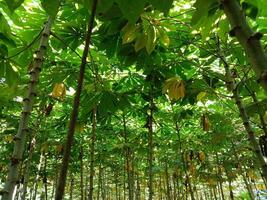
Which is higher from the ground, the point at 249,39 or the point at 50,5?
the point at 50,5


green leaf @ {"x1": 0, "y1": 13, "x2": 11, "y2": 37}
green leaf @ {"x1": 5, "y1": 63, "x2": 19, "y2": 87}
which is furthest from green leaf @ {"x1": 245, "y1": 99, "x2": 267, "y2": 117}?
green leaf @ {"x1": 0, "y1": 13, "x2": 11, "y2": 37}

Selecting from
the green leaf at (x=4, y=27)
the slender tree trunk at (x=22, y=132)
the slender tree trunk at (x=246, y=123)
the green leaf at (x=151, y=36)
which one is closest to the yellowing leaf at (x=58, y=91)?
the slender tree trunk at (x=22, y=132)

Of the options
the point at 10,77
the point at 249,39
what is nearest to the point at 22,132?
the point at 10,77

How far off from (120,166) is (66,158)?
50.5ft

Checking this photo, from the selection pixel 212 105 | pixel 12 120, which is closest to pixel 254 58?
pixel 12 120

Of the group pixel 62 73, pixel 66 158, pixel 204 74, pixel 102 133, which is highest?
pixel 102 133

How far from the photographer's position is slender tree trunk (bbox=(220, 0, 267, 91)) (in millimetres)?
861

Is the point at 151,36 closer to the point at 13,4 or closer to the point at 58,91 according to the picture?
the point at 13,4

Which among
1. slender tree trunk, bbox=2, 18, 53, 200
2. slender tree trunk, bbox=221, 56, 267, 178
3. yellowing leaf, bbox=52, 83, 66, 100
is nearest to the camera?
slender tree trunk, bbox=2, 18, 53, 200

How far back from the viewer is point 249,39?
92 centimetres

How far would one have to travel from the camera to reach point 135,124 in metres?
10.5

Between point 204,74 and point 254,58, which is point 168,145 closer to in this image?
point 204,74

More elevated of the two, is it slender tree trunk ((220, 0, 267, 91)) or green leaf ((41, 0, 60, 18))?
green leaf ((41, 0, 60, 18))

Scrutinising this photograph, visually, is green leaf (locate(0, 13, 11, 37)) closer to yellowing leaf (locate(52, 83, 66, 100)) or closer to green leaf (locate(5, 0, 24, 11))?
yellowing leaf (locate(52, 83, 66, 100))
